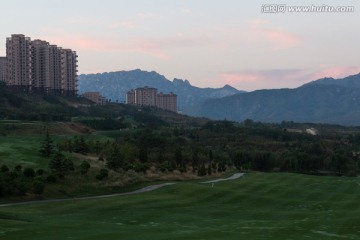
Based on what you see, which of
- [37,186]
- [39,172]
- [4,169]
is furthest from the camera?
[39,172]

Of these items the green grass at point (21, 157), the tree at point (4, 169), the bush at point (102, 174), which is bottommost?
the bush at point (102, 174)

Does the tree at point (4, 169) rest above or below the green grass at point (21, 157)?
below

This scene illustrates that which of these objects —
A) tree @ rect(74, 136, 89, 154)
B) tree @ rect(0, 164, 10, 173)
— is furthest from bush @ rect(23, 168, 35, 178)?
tree @ rect(74, 136, 89, 154)

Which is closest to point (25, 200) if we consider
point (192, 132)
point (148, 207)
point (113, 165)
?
point (148, 207)

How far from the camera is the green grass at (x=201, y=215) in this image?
86.6ft

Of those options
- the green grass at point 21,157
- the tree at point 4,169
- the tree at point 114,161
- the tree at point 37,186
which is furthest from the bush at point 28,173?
the tree at point 114,161

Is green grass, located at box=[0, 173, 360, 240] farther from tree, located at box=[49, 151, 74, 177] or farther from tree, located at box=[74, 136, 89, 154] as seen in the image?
tree, located at box=[74, 136, 89, 154]

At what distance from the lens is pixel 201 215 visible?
3956 centimetres

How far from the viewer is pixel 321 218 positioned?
3584cm

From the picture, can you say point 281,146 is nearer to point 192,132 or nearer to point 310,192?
point 192,132

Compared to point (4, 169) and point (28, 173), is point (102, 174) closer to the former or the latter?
Answer: point (28, 173)

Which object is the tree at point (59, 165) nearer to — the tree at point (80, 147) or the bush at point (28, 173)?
the bush at point (28, 173)

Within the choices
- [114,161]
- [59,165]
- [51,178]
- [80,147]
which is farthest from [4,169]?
[80,147]

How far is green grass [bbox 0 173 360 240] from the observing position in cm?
2639
